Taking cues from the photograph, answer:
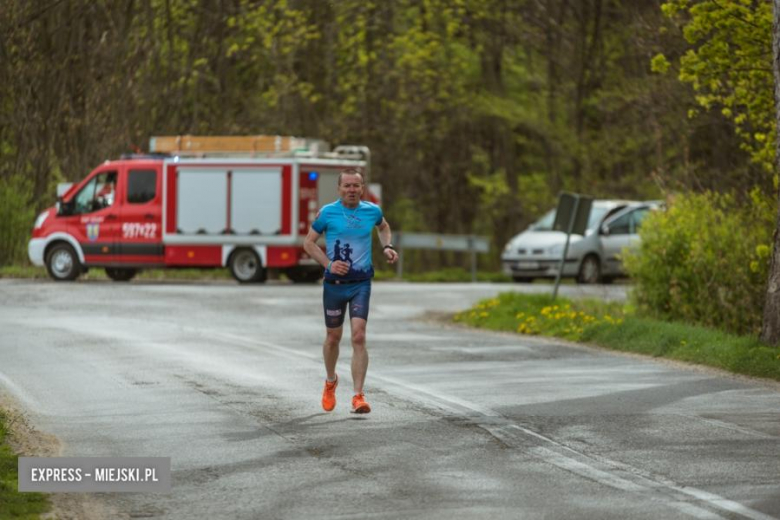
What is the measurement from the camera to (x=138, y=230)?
111 ft

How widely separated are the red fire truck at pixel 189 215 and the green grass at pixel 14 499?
23.5 m

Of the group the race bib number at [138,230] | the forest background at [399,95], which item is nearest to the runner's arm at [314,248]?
the forest background at [399,95]

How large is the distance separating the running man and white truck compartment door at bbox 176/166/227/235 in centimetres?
2105

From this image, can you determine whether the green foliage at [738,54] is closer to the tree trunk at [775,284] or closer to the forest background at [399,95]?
the tree trunk at [775,284]

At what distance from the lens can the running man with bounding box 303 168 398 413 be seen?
41.7ft

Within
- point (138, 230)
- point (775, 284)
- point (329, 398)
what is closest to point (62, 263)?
point (138, 230)

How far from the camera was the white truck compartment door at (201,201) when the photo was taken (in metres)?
33.9

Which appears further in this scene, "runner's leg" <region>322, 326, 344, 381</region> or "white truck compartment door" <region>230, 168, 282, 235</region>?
"white truck compartment door" <region>230, 168, 282, 235</region>

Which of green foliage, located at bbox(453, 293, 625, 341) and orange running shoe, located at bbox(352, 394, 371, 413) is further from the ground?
orange running shoe, located at bbox(352, 394, 371, 413)

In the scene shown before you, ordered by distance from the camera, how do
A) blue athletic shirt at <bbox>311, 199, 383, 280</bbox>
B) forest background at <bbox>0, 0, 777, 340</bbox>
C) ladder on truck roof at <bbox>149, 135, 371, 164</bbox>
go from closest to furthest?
1. blue athletic shirt at <bbox>311, 199, 383, 280</bbox>
2. ladder on truck roof at <bbox>149, 135, 371, 164</bbox>
3. forest background at <bbox>0, 0, 777, 340</bbox>

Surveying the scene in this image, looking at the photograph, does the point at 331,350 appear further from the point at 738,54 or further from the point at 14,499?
the point at 738,54

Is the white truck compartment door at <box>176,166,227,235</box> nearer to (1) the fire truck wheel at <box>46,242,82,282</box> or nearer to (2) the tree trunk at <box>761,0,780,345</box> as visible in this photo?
(1) the fire truck wheel at <box>46,242,82,282</box>

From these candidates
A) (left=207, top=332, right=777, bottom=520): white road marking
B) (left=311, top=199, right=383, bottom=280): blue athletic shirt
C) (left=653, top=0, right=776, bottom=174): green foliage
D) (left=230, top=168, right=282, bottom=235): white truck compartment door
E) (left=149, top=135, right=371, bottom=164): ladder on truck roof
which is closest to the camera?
(left=207, top=332, right=777, bottom=520): white road marking

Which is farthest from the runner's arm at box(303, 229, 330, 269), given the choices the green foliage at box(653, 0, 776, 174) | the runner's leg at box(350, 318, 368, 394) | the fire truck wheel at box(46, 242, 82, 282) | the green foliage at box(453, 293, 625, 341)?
the fire truck wheel at box(46, 242, 82, 282)
